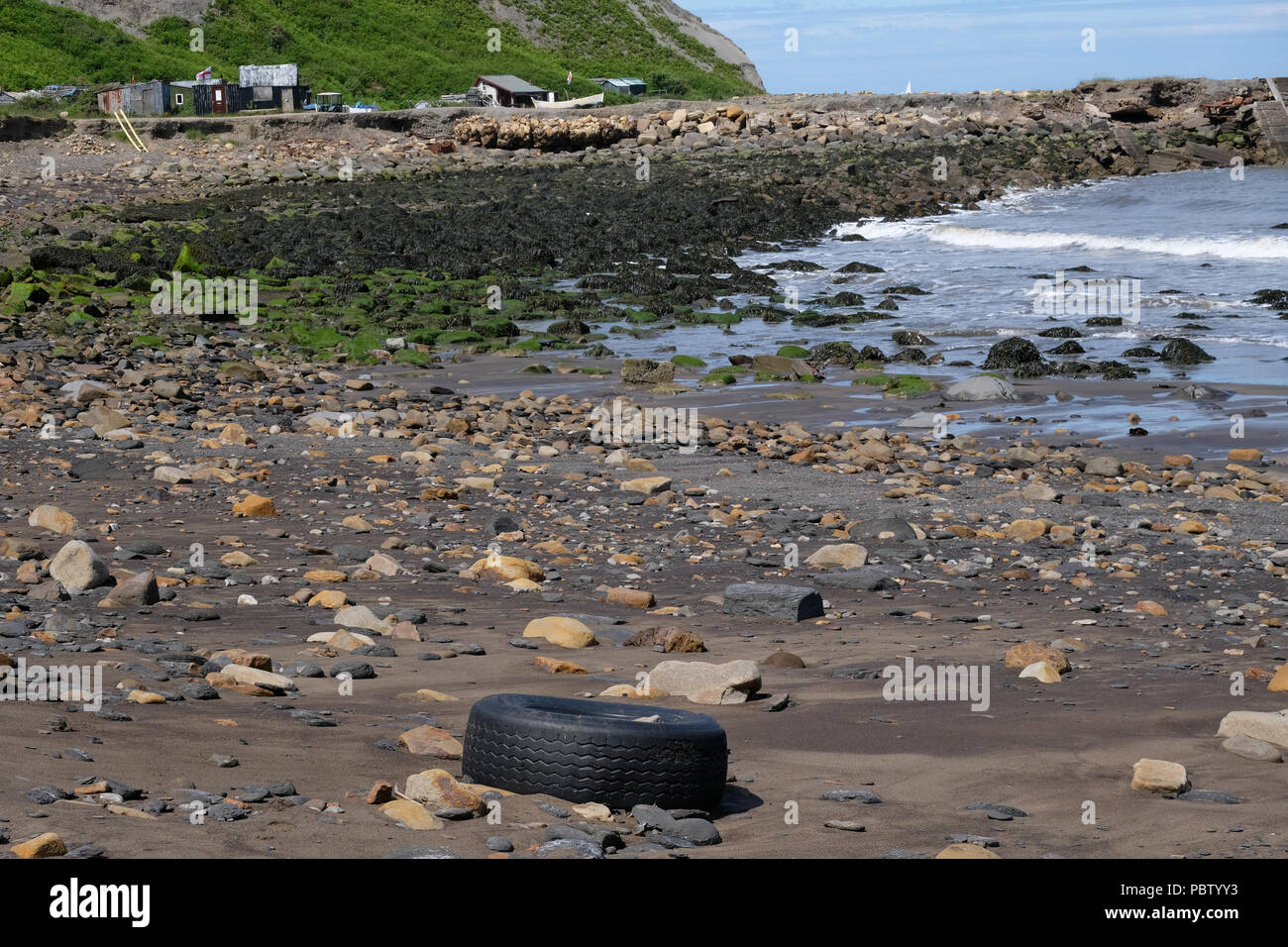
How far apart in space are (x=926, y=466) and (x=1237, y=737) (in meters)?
6.48

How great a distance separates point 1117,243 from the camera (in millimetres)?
32312

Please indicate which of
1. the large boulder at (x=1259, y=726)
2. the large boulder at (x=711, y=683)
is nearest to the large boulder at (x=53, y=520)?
the large boulder at (x=711, y=683)

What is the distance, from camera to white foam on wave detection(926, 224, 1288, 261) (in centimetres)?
3080

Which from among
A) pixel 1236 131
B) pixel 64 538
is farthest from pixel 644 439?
pixel 1236 131

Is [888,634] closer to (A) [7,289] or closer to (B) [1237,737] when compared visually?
(B) [1237,737]

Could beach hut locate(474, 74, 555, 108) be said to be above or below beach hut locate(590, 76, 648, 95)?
below

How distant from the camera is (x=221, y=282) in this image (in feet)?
73.6

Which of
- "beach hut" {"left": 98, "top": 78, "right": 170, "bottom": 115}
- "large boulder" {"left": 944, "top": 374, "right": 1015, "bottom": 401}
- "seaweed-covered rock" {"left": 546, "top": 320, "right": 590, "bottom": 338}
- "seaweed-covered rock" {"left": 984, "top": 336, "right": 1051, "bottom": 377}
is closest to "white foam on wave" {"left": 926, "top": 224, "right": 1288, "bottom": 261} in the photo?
"seaweed-covered rock" {"left": 984, "top": 336, "right": 1051, "bottom": 377}

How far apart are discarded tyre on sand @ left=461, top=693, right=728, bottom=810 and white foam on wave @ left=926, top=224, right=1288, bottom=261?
96.7 feet

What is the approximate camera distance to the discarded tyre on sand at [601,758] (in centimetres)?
447

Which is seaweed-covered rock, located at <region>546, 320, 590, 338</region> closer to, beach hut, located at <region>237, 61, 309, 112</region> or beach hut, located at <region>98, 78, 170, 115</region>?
beach hut, located at <region>98, 78, 170, 115</region>

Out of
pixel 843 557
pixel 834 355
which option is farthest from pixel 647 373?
pixel 843 557

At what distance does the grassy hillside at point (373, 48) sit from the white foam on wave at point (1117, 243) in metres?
45.1

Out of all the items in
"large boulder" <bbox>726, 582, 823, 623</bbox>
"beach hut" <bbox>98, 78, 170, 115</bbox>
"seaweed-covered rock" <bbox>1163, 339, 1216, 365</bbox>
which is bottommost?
"large boulder" <bbox>726, 582, 823, 623</bbox>
